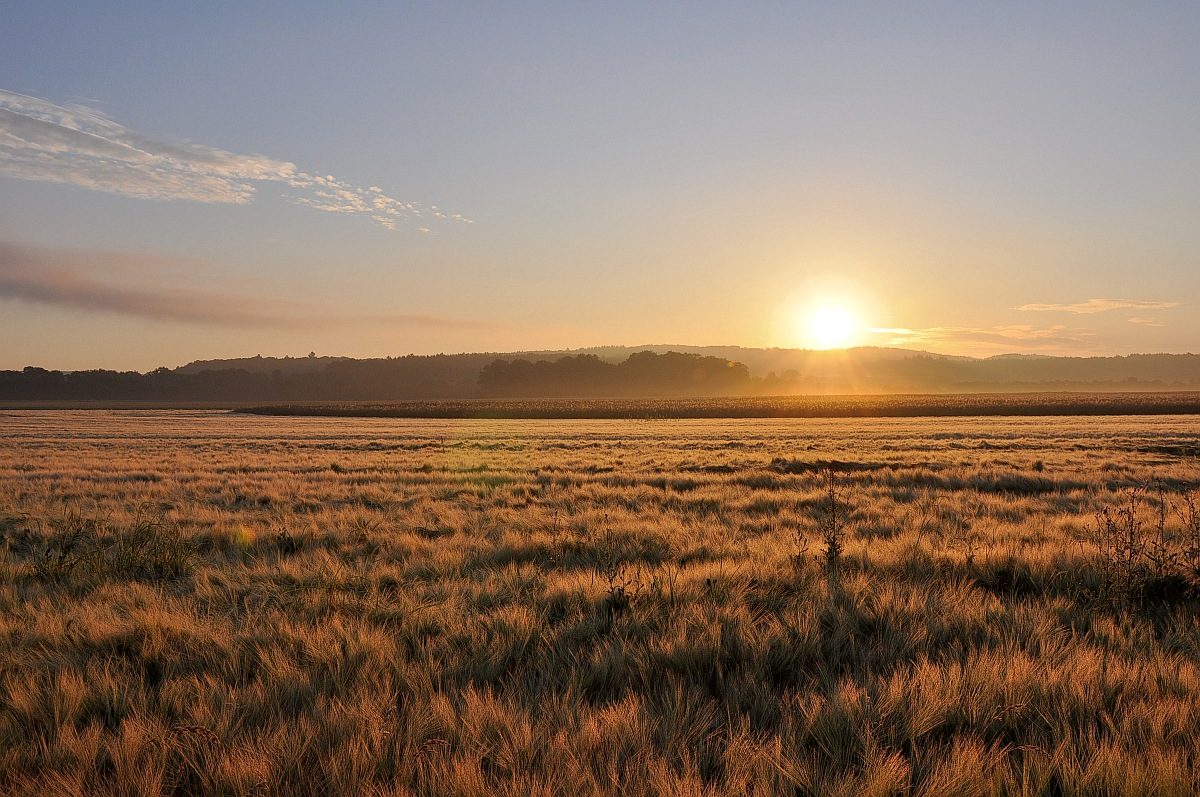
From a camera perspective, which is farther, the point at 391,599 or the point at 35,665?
the point at 391,599

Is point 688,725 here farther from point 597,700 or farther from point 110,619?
point 110,619

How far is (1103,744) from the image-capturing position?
9.26ft

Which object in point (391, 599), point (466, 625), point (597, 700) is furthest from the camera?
point (391, 599)

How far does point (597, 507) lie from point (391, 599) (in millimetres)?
5958

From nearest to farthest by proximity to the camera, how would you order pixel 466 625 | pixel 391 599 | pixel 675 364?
pixel 466 625, pixel 391 599, pixel 675 364

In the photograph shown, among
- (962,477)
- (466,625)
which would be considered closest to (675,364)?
(962,477)

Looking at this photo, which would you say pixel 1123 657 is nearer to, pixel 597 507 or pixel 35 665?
pixel 35 665

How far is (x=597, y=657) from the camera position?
4.00 m

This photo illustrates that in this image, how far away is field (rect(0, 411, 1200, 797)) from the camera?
2770 mm

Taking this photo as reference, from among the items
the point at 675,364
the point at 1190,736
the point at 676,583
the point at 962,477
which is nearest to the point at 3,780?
the point at 676,583

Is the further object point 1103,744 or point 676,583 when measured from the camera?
point 676,583

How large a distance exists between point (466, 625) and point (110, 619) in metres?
2.55

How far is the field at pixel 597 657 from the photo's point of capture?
2.77 metres

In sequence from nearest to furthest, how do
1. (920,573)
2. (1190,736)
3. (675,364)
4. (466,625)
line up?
(1190,736) < (466,625) < (920,573) < (675,364)
